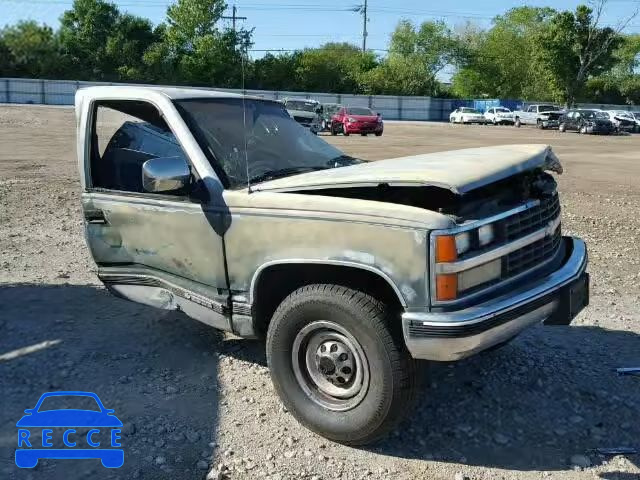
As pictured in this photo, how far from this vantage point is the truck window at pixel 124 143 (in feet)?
15.3

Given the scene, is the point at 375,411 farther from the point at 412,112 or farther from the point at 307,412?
the point at 412,112

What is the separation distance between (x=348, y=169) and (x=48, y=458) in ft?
7.44

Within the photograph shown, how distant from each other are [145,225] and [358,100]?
64.4 meters

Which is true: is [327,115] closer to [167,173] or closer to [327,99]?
[327,99]

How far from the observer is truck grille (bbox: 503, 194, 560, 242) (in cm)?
353

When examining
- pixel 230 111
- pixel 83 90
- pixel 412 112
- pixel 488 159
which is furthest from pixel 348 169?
pixel 412 112

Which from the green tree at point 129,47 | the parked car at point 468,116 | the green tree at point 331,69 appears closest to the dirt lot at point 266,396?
the parked car at point 468,116

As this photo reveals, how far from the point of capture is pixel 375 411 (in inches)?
134

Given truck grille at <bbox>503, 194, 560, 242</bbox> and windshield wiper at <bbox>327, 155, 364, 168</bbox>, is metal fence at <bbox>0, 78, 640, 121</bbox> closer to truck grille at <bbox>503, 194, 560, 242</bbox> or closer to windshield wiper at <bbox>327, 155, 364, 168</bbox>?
windshield wiper at <bbox>327, 155, 364, 168</bbox>

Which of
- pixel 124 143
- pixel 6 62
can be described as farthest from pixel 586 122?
pixel 124 143

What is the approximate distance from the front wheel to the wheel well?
0.38ft

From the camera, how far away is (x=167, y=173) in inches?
151

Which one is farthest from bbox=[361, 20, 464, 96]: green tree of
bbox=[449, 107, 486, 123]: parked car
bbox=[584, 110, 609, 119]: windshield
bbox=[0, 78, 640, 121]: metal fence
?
bbox=[584, 110, 609, 119]: windshield

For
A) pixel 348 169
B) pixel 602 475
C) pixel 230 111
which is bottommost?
pixel 602 475
